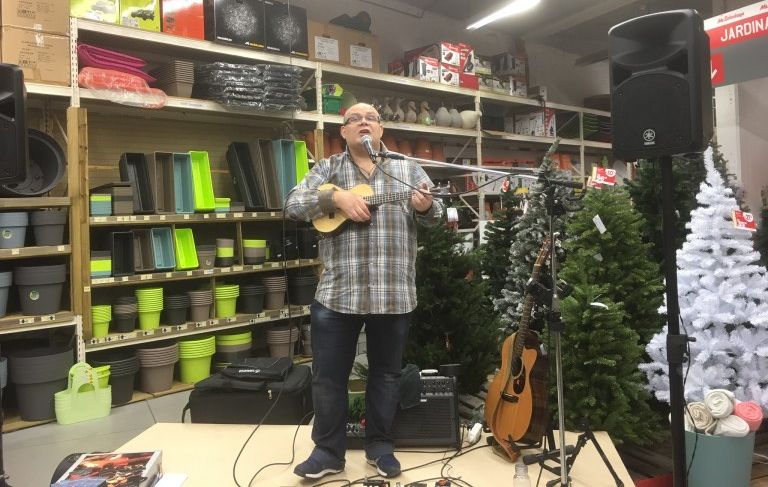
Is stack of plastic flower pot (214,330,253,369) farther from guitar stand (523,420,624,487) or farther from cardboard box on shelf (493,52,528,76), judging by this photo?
cardboard box on shelf (493,52,528,76)

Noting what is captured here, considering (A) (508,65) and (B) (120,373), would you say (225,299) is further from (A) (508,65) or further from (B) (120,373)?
(A) (508,65)

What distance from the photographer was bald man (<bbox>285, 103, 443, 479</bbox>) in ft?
7.37

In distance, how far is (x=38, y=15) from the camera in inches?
135

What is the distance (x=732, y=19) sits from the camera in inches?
131

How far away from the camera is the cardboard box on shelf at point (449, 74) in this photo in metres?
5.76

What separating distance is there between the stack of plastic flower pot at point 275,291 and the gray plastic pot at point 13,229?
175 centimetres

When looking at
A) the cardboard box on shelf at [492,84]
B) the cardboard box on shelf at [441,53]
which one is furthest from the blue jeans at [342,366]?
the cardboard box on shelf at [492,84]

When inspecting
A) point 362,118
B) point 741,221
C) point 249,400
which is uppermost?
point 362,118

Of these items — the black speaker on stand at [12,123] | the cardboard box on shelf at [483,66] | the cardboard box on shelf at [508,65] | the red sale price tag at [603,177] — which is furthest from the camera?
the cardboard box on shelf at [508,65]

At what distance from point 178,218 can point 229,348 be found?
1.09m

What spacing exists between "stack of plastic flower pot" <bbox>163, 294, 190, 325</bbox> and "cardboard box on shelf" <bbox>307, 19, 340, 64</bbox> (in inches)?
89.6

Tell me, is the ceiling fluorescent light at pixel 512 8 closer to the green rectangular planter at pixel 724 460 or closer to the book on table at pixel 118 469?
the green rectangular planter at pixel 724 460

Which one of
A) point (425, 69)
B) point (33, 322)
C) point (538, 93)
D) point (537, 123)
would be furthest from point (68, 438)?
point (538, 93)

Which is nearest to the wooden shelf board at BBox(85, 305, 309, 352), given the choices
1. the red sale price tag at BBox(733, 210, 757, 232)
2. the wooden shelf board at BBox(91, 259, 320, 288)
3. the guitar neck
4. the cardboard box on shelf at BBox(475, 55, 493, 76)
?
the wooden shelf board at BBox(91, 259, 320, 288)
